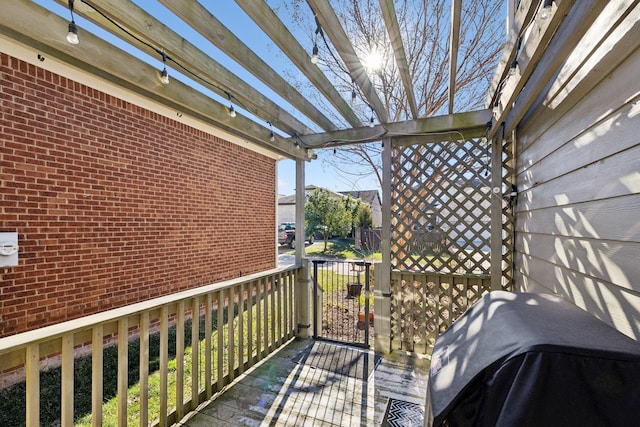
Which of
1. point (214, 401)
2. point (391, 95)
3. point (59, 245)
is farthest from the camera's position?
point (391, 95)

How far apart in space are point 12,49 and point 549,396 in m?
4.49

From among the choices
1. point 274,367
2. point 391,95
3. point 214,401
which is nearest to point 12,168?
point 214,401

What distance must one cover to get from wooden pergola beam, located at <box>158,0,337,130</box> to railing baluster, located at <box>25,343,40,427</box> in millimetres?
1901

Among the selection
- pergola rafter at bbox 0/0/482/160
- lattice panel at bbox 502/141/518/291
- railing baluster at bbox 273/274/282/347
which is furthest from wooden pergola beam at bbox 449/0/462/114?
railing baluster at bbox 273/274/282/347

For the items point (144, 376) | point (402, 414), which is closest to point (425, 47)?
point (402, 414)

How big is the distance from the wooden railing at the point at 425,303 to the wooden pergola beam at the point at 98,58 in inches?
102

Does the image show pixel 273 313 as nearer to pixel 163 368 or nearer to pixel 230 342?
pixel 230 342

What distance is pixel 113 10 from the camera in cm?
151

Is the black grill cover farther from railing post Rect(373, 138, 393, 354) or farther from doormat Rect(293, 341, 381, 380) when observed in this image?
railing post Rect(373, 138, 393, 354)

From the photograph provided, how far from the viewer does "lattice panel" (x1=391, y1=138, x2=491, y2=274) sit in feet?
10.3

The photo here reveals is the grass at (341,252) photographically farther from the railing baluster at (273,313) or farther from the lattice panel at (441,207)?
the railing baluster at (273,313)

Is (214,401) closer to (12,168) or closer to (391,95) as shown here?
(12,168)

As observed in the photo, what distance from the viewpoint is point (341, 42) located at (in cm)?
181

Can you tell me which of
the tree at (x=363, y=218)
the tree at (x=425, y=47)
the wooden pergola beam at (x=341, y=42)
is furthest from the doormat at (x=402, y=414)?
the tree at (x=363, y=218)
